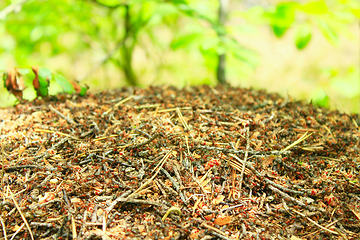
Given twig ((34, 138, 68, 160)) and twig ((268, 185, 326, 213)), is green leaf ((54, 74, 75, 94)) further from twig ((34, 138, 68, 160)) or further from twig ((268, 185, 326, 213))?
twig ((268, 185, 326, 213))

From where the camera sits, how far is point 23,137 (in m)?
1.34

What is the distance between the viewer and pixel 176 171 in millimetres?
1137

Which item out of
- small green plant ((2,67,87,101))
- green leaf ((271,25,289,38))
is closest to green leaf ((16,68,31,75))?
small green plant ((2,67,87,101))

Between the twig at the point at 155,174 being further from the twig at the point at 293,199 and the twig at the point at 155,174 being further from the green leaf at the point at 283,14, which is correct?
the green leaf at the point at 283,14

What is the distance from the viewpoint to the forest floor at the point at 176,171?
3.13ft

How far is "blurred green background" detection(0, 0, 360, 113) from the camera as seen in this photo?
1702 millimetres

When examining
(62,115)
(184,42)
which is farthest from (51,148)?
(184,42)

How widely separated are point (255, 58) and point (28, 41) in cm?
263

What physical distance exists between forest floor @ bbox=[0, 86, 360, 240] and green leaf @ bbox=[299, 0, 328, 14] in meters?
0.67

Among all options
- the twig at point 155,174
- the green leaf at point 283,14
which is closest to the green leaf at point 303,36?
the green leaf at point 283,14

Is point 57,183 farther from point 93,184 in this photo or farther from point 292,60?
point 292,60

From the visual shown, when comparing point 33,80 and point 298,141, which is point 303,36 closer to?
point 298,141

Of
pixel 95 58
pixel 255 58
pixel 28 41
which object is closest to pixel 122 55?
pixel 95 58

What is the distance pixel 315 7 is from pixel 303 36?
224 millimetres
